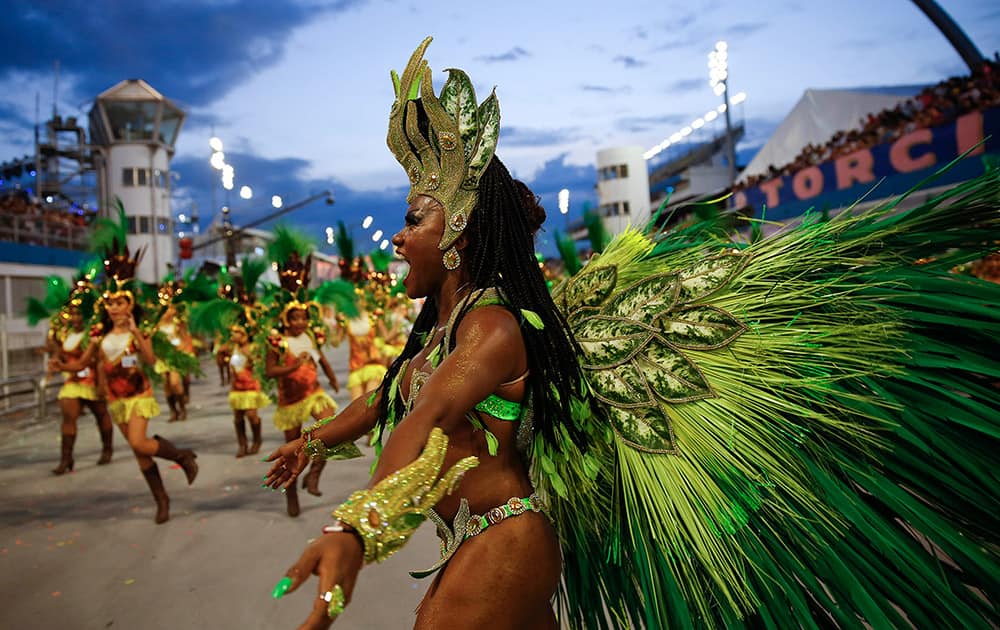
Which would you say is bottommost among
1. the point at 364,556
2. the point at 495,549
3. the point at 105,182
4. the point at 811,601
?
the point at 811,601

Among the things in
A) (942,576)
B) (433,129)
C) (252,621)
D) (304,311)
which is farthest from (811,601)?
(304,311)

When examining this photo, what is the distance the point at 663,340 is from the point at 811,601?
2.66ft

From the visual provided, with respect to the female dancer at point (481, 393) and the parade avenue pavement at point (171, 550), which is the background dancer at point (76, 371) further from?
the female dancer at point (481, 393)

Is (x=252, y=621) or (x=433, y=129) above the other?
(x=433, y=129)

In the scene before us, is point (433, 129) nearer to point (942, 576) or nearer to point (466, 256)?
point (466, 256)

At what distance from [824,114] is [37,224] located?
24476 millimetres

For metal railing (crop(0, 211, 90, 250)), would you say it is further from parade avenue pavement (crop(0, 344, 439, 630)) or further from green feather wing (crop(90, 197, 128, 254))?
parade avenue pavement (crop(0, 344, 439, 630))

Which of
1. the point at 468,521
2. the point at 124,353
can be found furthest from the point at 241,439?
the point at 468,521

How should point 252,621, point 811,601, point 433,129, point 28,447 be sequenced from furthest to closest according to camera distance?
point 28,447 → point 252,621 → point 433,129 → point 811,601

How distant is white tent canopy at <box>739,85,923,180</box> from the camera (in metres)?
19.5

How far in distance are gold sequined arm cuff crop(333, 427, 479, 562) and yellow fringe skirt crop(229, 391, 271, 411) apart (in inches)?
269

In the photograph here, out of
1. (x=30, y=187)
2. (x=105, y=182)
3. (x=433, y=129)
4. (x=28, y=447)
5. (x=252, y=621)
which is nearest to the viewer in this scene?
(x=433, y=129)

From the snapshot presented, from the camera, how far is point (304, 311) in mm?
6277

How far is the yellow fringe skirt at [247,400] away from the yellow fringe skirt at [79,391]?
146 centimetres
